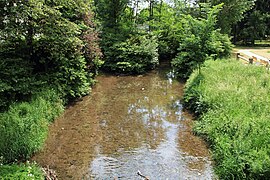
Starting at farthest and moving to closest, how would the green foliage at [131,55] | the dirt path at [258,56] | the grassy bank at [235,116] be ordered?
the green foliage at [131,55]
the dirt path at [258,56]
the grassy bank at [235,116]

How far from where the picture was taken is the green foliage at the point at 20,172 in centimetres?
595

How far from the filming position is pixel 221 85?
36.8 feet

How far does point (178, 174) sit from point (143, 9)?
21140 mm

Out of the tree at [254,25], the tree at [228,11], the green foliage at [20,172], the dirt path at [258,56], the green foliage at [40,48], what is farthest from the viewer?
the tree at [254,25]

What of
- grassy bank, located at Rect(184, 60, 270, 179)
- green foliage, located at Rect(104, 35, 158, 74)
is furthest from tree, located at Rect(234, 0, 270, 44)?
grassy bank, located at Rect(184, 60, 270, 179)

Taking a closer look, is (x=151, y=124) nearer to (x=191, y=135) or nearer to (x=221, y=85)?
(x=191, y=135)

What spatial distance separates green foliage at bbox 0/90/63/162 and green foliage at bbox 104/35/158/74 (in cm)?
945

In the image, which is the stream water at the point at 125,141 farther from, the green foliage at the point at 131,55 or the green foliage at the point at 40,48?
the green foliage at the point at 131,55

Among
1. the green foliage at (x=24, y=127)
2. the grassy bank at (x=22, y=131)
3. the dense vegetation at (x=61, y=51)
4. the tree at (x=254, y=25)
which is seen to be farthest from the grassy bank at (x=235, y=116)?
the tree at (x=254, y=25)

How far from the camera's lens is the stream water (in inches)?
290

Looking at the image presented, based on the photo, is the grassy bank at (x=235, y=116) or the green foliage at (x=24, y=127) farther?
the green foliage at (x=24, y=127)

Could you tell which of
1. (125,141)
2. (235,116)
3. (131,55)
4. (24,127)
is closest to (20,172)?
(24,127)

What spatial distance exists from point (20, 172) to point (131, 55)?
14.4 meters

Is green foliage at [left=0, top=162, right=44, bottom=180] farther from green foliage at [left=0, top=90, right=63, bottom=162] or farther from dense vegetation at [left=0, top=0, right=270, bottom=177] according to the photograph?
green foliage at [left=0, top=90, right=63, bottom=162]
